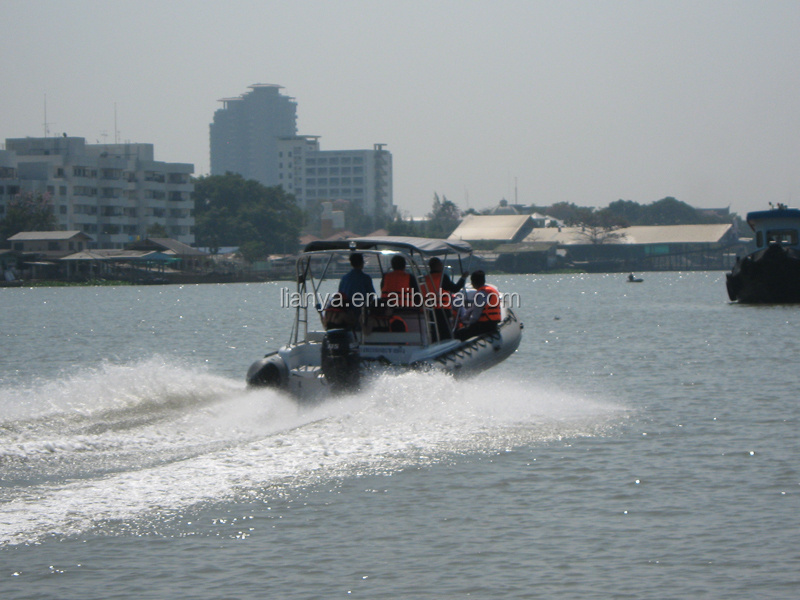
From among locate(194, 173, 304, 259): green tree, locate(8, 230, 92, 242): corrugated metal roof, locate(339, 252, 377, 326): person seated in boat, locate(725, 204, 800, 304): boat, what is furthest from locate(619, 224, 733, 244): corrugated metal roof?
locate(339, 252, 377, 326): person seated in boat

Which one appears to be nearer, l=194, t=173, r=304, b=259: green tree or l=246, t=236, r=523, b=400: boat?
l=246, t=236, r=523, b=400: boat

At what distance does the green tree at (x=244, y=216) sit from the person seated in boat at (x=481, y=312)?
9319 centimetres

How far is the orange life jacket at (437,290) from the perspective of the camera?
1366 cm

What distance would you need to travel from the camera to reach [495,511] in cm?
863

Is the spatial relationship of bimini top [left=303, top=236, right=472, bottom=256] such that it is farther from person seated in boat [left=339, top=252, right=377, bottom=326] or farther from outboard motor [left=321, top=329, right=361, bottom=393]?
outboard motor [left=321, top=329, right=361, bottom=393]

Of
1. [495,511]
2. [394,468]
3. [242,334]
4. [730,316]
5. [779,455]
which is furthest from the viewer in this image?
[730,316]

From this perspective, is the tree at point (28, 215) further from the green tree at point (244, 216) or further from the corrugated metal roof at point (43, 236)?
the green tree at point (244, 216)

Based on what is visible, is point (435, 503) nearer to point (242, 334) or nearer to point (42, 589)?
point (42, 589)

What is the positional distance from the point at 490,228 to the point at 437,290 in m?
123

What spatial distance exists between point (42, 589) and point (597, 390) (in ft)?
37.0

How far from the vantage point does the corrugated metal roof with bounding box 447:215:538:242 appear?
133 m

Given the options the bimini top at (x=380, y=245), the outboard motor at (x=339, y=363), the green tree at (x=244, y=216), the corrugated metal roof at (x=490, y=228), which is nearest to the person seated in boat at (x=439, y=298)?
the bimini top at (x=380, y=245)

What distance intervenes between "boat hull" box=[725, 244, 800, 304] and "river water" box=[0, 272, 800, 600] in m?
23.6

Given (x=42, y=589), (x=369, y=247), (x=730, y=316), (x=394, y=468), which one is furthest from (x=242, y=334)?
(x=42, y=589)
